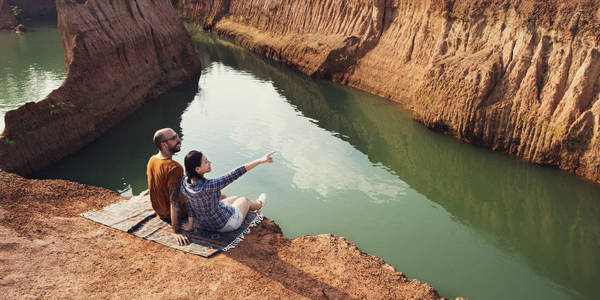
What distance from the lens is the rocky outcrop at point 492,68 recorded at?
32.0 ft

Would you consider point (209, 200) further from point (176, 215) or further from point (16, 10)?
point (16, 10)

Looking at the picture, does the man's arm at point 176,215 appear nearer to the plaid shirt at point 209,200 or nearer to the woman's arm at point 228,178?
the plaid shirt at point 209,200

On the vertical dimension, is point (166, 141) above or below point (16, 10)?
above

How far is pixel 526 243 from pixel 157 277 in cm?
617

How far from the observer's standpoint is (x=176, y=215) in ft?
17.7

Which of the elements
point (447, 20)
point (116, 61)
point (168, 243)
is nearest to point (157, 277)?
point (168, 243)

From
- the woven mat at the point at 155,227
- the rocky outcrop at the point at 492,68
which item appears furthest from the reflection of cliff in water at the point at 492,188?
the woven mat at the point at 155,227

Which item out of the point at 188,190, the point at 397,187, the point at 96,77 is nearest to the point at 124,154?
the point at 96,77

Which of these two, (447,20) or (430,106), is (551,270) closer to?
(430,106)

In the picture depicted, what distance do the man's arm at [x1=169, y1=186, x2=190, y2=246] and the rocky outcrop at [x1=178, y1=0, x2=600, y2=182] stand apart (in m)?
8.39

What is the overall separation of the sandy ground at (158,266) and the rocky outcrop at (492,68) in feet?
21.3

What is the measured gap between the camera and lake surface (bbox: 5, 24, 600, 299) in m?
6.87

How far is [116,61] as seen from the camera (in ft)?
38.5

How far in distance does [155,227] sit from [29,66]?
1397 cm
